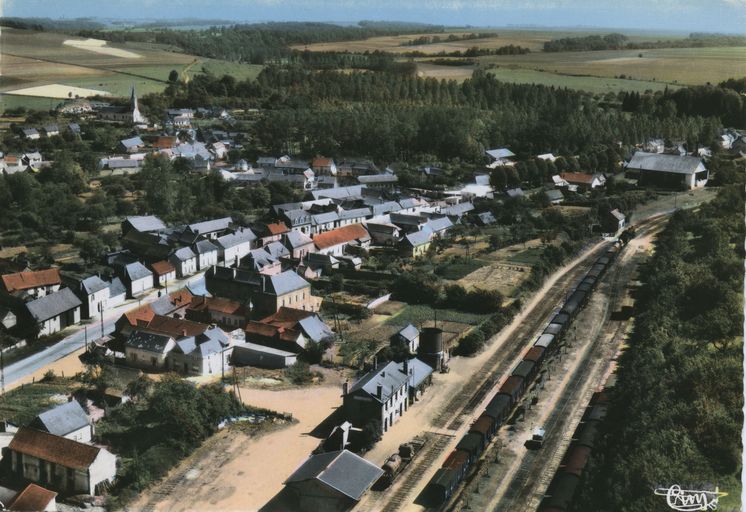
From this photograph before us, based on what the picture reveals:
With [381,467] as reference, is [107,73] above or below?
above

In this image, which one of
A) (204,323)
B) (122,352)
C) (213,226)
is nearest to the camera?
(122,352)

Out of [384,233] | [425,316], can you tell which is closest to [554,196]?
[384,233]

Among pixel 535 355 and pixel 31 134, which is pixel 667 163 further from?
pixel 31 134

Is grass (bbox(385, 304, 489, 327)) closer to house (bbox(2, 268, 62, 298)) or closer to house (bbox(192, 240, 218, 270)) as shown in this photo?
house (bbox(192, 240, 218, 270))

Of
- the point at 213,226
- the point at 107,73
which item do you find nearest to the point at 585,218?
the point at 213,226

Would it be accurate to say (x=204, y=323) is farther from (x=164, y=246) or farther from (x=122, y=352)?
(x=164, y=246)

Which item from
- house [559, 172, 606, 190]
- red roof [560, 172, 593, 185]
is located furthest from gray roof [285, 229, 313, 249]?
red roof [560, 172, 593, 185]
